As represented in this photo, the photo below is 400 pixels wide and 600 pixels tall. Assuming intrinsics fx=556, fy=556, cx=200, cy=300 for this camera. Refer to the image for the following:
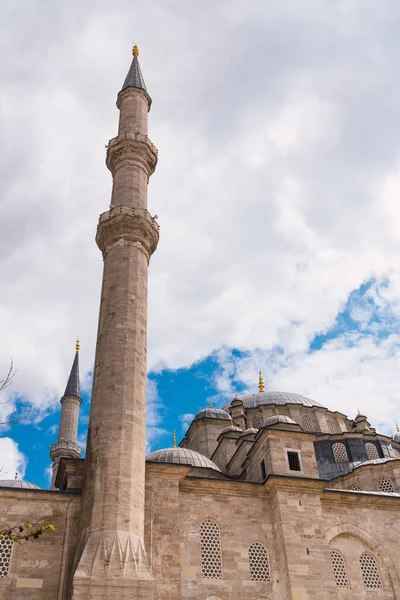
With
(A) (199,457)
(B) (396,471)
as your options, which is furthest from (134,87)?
(B) (396,471)

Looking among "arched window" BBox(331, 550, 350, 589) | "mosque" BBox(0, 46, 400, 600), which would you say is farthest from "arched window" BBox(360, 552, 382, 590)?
"arched window" BBox(331, 550, 350, 589)

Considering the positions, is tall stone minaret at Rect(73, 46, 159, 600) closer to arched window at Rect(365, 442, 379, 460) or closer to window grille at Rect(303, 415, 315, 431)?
arched window at Rect(365, 442, 379, 460)

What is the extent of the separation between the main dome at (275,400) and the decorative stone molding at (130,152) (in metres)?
10.8

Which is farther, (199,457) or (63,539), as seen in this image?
(199,457)

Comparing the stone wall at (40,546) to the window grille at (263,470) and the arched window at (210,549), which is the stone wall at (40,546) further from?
the window grille at (263,470)

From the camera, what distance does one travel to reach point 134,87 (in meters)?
19.4

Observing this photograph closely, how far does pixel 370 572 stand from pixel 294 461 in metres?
3.13

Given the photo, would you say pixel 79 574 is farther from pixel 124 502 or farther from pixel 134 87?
pixel 134 87

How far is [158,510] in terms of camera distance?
1242cm

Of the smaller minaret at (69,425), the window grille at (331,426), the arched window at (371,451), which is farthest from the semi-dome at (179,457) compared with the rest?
the window grille at (331,426)

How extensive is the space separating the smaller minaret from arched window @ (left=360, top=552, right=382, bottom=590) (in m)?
11.5

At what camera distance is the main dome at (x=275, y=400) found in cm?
2300

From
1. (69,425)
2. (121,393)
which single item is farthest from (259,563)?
(69,425)

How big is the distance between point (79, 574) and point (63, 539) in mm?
1582
